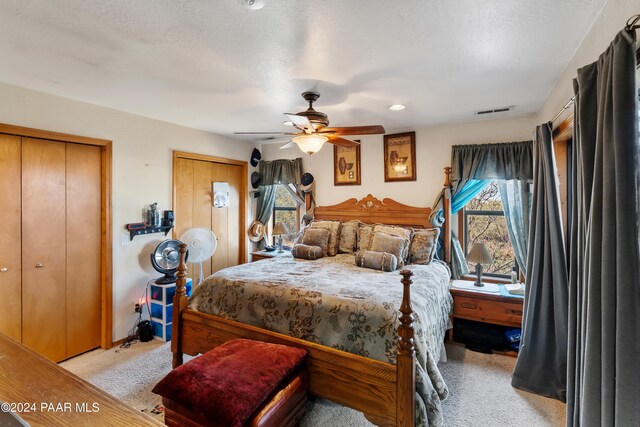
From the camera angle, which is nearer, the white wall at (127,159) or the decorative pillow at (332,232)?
the white wall at (127,159)

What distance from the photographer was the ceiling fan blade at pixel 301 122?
227 cm

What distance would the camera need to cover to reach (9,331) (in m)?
2.58

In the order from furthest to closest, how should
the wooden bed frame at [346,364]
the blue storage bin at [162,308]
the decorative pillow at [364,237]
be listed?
1. the decorative pillow at [364,237]
2. the blue storage bin at [162,308]
3. the wooden bed frame at [346,364]

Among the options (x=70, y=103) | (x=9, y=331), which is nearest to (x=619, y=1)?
(x=70, y=103)

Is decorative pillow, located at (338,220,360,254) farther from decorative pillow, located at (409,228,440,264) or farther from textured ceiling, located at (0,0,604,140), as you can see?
textured ceiling, located at (0,0,604,140)

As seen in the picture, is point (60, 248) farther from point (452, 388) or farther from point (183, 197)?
point (452, 388)

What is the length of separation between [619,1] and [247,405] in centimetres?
260

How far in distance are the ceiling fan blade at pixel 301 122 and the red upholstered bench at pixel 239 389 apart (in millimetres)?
1636

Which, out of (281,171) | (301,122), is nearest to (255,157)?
(281,171)

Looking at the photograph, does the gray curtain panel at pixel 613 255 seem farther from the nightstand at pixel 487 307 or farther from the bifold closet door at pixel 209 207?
the bifold closet door at pixel 209 207

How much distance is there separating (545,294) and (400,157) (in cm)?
226

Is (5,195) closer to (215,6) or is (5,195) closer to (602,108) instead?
(215,6)

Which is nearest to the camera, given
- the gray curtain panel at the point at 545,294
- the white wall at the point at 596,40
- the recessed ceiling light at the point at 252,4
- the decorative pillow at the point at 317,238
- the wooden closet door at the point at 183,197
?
the white wall at the point at 596,40

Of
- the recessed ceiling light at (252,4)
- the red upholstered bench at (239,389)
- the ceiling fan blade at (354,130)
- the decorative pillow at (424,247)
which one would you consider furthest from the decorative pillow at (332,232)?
the recessed ceiling light at (252,4)
